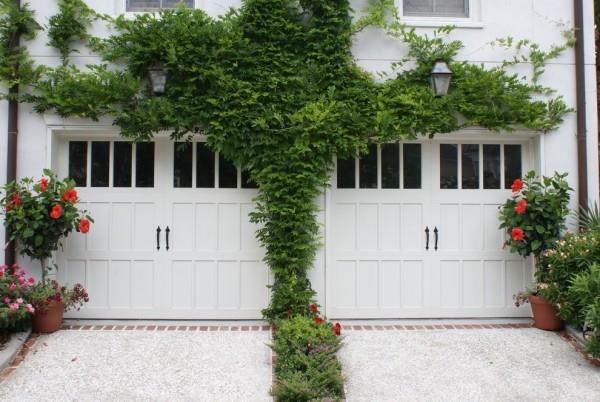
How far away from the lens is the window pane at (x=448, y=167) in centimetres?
613

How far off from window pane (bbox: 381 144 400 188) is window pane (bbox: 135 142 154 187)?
2764 millimetres

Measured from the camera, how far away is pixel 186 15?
18.2 ft

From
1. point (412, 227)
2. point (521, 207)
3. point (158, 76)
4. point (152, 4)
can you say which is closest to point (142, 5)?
point (152, 4)

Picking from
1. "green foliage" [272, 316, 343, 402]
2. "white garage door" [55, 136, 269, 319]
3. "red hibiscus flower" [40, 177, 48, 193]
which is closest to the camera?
"green foliage" [272, 316, 343, 402]

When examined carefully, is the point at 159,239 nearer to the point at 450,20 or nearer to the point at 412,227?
the point at 412,227

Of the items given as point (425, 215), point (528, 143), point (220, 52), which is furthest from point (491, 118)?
point (220, 52)

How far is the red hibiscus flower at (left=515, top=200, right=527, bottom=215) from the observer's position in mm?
5508

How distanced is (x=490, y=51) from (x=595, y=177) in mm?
1963

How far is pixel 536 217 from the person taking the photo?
561 cm

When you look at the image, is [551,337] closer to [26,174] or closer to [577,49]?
[577,49]

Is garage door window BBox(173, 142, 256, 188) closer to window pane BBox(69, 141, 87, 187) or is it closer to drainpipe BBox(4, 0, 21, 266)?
window pane BBox(69, 141, 87, 187)

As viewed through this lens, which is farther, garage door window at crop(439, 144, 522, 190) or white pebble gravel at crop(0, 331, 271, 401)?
garage door window at crop(439, 144, 522, 190)

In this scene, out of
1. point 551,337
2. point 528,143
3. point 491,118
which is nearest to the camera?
point 551,337

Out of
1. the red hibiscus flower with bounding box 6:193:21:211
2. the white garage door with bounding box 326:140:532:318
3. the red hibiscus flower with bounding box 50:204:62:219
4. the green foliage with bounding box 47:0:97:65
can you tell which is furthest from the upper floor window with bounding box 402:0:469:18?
the red hibiscus flower with bounding box 6:193:21:211
